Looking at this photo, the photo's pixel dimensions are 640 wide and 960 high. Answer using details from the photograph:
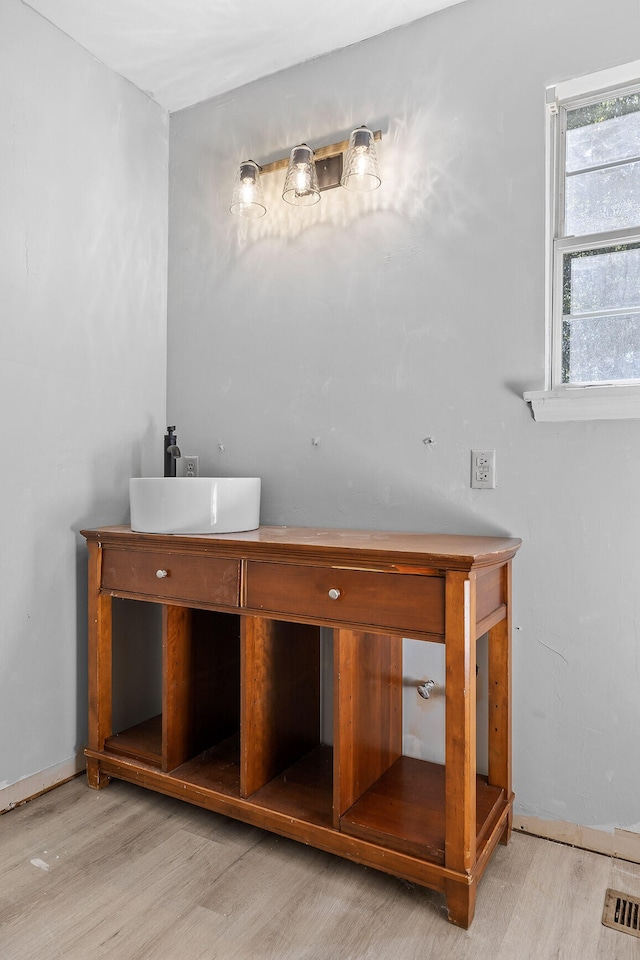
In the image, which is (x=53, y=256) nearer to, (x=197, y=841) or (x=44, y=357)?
(x=44, y=357)

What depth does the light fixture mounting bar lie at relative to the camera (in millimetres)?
1872

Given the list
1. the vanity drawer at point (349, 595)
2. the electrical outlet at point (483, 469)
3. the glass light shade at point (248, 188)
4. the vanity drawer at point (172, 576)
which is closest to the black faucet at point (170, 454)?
the vanity drawer at point (172, 576)

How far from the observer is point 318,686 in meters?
1.90

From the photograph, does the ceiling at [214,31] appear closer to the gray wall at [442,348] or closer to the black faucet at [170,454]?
the gray wall at [442,348]

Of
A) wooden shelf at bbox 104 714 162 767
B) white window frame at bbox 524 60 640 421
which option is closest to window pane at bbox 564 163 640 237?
white window frame at bbox 524 60 640 421

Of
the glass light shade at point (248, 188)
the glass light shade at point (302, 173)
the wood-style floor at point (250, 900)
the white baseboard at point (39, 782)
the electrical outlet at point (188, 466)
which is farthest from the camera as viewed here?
the electrical outlet at point (188, 466)

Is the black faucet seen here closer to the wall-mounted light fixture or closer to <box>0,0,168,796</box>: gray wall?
<box>0,0,168,796</box>: gray wall

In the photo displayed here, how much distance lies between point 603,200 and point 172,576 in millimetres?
1544

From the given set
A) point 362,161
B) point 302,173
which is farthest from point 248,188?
point 362,161

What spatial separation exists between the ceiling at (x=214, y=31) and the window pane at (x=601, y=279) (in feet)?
2.79

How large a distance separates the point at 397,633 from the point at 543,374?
80 cm

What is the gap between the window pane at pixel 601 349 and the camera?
1566 millimetres

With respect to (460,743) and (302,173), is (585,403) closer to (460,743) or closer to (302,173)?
(460,743)

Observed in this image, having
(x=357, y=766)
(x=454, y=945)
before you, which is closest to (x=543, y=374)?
(x=357, y=766)
